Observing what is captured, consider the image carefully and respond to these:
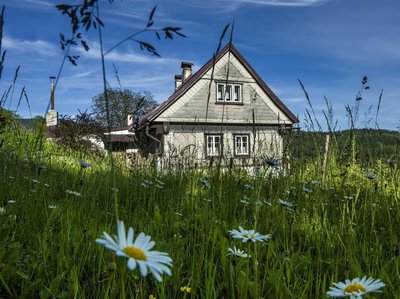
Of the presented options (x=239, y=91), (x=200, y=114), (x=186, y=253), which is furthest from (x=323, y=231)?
(x=239, y=91)

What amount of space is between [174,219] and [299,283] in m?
0.93

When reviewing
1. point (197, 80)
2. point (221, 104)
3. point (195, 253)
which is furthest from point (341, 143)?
point (221, 104)

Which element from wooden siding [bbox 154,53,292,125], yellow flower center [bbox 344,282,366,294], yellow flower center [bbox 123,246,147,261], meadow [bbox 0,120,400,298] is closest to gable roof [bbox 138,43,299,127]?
wooden siding [bbox 154,53,292,125]

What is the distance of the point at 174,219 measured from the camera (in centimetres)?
215

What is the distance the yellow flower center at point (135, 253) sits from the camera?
0.60m

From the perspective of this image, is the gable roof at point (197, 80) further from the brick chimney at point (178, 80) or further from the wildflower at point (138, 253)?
the wildflower at point (138, 253)

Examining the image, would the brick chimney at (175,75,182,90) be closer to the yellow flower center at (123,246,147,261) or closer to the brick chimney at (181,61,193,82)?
the brick chimney at (181,61,193,82)

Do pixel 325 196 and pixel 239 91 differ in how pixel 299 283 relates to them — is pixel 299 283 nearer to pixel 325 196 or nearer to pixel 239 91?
pixel 325 196

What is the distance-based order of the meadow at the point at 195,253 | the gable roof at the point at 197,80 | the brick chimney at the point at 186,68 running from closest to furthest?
1. the meadow at the point at 195,253
2. the gable roof at the point at 197,80
3. the brick chimney at the point at 186,68

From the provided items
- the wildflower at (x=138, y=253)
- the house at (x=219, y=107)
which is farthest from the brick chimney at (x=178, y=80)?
the wildflower at (x=138, y=253)

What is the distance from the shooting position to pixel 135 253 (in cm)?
62

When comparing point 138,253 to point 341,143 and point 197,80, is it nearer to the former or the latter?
point 341,143

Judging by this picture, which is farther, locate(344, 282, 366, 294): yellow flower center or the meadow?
the meadow

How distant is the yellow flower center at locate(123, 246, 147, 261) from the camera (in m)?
0.60
